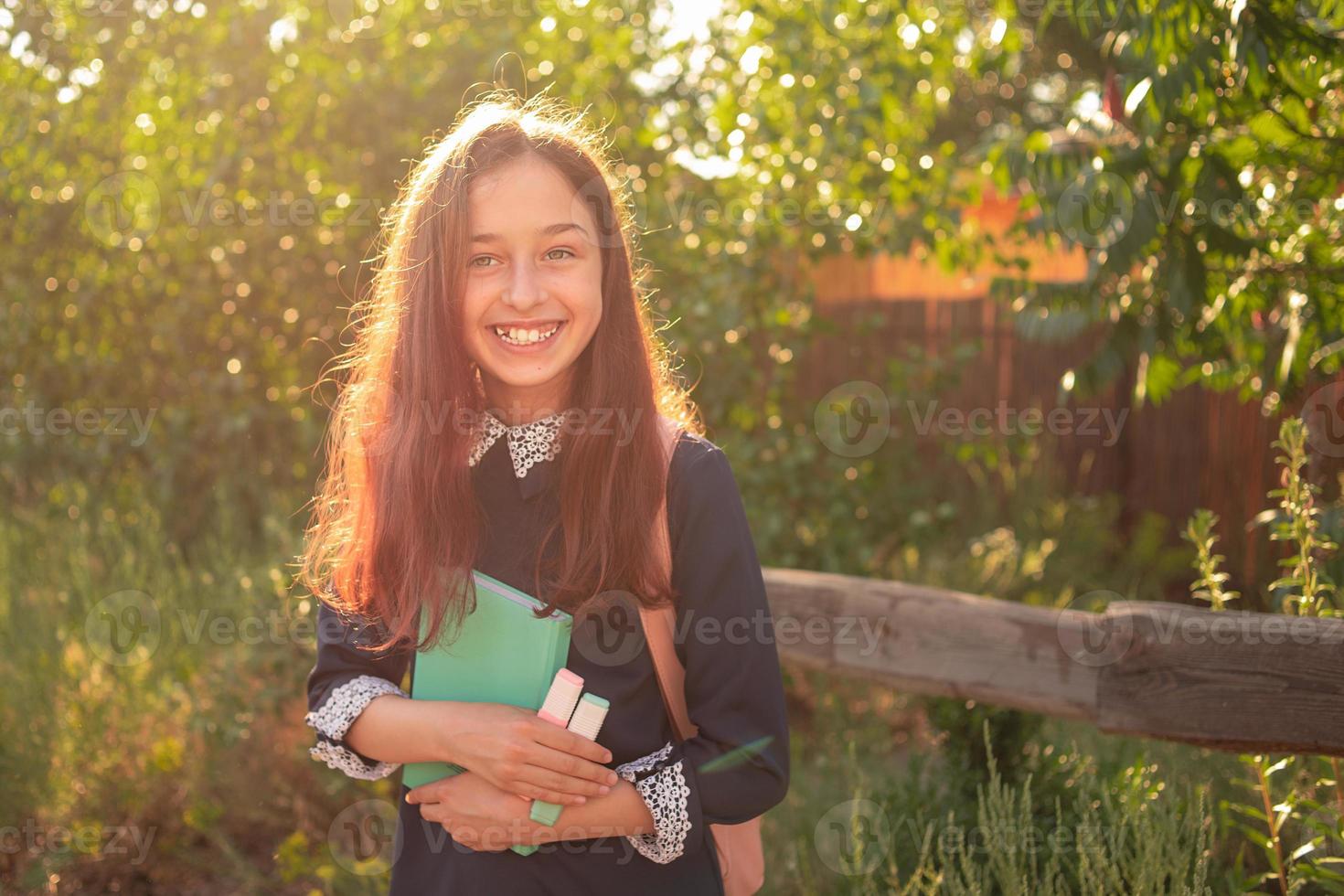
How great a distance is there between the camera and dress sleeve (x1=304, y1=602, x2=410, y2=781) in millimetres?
1756

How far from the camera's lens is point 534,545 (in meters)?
1.76

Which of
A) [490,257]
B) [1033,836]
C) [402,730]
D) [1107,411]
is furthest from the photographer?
[1107,411]

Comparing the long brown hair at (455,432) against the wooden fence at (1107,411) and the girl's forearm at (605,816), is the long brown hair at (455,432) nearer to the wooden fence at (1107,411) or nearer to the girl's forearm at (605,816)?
the girl's forearm at (605,816)

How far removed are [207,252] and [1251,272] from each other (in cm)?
475

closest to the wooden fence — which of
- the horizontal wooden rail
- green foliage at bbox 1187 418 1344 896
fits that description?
the horizontal wooden rail

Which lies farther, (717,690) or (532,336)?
(532,336)

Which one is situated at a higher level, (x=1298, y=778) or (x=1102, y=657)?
(x=1102, y=657)

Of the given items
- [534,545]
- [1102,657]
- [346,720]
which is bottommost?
[1102,657]

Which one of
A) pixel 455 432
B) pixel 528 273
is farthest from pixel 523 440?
pixel 528 273

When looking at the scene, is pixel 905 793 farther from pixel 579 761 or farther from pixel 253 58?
pixel 253 58

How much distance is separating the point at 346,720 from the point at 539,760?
36 centimetres

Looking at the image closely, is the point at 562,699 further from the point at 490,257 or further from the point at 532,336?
the point at 490,257

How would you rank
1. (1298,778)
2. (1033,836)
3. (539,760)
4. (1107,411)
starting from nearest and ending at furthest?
(539,760) → (1298,778) → (1033,836) → (1107,411)

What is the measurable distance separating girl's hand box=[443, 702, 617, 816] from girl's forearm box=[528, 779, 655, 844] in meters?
0.01
